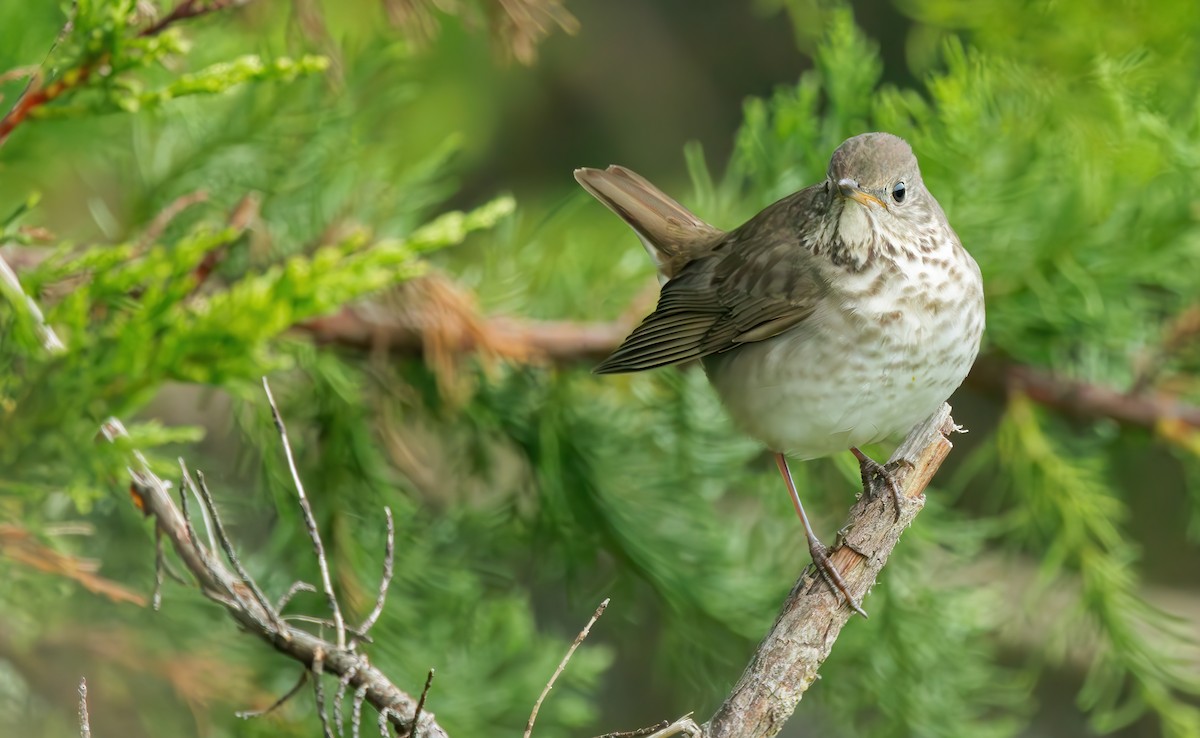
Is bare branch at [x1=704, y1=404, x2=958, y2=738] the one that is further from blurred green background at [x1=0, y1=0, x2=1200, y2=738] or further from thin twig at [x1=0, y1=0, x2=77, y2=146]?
thin twig at [x1=0, y1=0, x2=77, y2=146]

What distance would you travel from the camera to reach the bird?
7.86 feet

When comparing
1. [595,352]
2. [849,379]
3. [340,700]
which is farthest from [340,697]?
[595,352]

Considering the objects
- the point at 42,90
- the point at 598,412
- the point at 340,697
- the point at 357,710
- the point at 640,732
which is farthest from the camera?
the point at 598,412

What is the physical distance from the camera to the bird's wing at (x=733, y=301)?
260 centimetres

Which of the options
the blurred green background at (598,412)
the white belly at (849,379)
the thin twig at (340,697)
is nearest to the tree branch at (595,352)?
the blurred green background at (598,412)

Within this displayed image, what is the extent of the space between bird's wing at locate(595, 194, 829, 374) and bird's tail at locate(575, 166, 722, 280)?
12cm

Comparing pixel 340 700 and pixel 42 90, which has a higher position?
pixel 42 90

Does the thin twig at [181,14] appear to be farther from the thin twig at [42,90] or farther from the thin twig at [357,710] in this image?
the thin twig at [357,710]

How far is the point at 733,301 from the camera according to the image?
9.30 ft

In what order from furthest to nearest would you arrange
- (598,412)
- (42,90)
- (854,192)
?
(598,412)
(854,192)
(42,90)

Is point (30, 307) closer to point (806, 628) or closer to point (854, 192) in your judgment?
point (806, 628)

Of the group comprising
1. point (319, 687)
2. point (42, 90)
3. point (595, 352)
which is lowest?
point (595, 352)

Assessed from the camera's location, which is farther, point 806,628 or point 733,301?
point 733,301

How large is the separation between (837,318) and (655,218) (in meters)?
0.76
